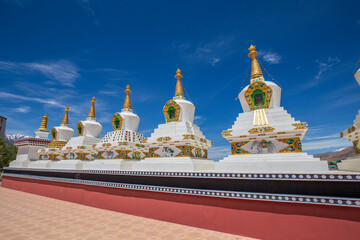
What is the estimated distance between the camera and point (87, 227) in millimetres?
5062

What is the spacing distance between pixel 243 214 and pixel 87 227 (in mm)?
3990

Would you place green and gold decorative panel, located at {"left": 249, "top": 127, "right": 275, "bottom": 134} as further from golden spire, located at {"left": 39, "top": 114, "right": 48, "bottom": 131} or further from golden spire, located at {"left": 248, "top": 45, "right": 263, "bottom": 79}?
golden spire, located at {"left": 39, "top": 114, "right": 48, "bottom": 131}

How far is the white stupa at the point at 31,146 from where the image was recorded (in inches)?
577

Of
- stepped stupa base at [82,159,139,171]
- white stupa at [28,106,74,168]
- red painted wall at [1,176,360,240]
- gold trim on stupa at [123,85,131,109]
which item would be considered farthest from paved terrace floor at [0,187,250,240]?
white stupa at [28,106,74,168]

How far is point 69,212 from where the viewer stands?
6613mm

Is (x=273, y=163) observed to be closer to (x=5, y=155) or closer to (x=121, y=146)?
(x=121, y=146)

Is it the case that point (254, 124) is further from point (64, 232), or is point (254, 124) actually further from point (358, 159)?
point (64, 232)

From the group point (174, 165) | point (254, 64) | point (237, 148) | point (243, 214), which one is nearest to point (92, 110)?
point (174, 165)

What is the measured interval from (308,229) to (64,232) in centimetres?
543

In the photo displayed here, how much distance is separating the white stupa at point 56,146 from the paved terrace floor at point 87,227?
666 cm

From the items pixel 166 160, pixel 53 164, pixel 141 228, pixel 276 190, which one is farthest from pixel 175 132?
pixel 53 164

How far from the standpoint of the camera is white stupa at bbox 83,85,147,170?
9078 mm

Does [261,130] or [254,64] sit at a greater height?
[254,64]

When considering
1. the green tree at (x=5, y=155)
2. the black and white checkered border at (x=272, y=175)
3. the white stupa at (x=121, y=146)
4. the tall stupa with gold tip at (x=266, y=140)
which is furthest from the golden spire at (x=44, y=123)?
the tall stupa with gold tip at (x=266, y=140)
